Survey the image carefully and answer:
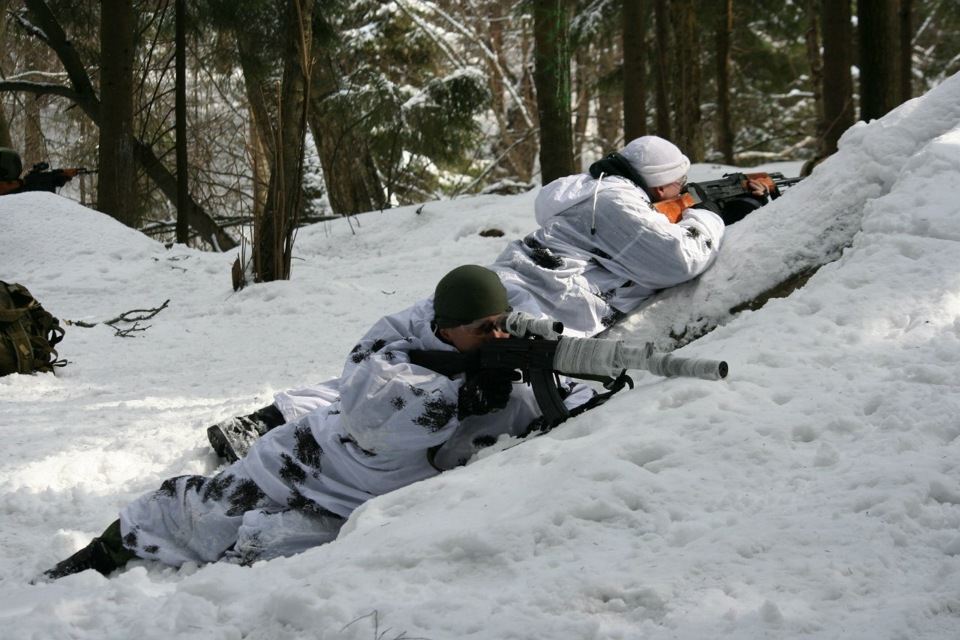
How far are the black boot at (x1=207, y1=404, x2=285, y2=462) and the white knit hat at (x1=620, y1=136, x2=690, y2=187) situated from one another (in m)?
1.85

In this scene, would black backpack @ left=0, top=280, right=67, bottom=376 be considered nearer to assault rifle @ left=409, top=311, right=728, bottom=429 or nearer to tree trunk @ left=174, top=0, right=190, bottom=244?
assault rifle @ left=409, top=311, right=728, bottom=429

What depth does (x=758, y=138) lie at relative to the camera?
67.7 feet

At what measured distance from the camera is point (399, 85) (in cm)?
1521

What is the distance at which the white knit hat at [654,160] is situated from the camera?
408 centimetres

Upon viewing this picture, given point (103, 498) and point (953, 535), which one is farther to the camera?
point (103, 498)

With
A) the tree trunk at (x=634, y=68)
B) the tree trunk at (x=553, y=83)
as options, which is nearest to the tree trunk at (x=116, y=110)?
the tree trunk at (x=553, y=83)

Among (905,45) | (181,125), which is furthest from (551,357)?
(905,45)

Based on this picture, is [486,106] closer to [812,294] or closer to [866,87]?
[866,87]

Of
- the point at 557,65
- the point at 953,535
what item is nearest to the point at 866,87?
the point at 557,65

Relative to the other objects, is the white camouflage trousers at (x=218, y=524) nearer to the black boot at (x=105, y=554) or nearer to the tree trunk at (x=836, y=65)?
the black boot at (x=105, y=554)

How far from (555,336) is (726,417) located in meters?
0.60

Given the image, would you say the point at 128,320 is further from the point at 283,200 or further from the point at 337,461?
the point at 337,461

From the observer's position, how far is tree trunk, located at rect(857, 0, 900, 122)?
686 centimetres

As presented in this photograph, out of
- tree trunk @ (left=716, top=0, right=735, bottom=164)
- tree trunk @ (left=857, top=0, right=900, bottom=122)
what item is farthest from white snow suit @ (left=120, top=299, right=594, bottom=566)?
tree trunk @ (left=716, top=0, right=735, bottom=164)
